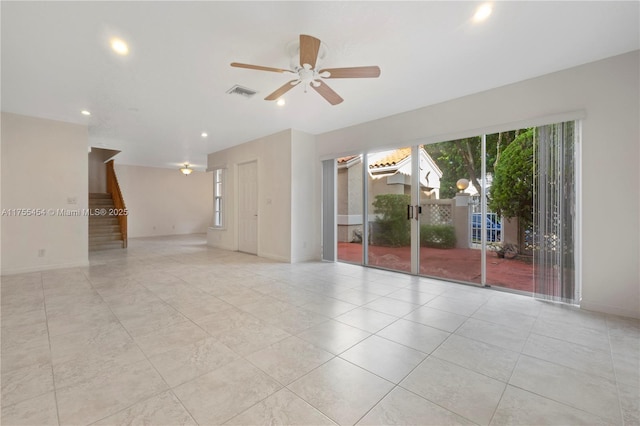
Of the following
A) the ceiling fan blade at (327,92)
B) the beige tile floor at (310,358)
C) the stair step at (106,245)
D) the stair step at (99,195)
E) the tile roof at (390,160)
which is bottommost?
the beige tile floor at (310,358)

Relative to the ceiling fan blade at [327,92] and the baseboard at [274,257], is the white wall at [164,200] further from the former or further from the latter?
the ceiling fan blade at [327,92]

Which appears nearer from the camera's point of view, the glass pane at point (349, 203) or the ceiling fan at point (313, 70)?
the ceiling fan at point (313, 70)

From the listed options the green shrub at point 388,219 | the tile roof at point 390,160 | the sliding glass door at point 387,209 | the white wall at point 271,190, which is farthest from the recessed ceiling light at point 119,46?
the green shrub at point 388,219

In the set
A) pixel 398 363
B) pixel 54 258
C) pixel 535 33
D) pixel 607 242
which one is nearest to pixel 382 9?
pixel 535 33

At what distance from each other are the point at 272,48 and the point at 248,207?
4.56m

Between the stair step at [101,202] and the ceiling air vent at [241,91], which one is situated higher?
the ceiling air vent at [241,91]

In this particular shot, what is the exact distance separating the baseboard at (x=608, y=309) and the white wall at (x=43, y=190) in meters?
7.70

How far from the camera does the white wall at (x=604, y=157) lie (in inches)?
112

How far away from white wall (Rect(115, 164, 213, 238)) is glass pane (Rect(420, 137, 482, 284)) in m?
9.67

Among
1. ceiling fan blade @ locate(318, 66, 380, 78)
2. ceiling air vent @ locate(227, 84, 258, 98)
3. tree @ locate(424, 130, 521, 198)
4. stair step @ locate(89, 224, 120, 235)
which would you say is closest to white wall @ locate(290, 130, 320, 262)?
ceiling air vent @ locate(227, 84, 258, 98)

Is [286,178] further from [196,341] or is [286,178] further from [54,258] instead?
[54,258]

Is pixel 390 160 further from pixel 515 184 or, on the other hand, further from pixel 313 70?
pixel 313 70

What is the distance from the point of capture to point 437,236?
486 centimetres

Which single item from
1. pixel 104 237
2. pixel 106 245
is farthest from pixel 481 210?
pixel 104 237
